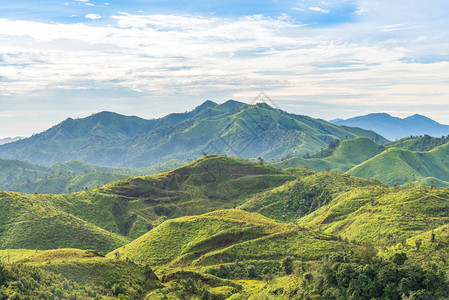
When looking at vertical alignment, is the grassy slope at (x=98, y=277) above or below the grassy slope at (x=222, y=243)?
above

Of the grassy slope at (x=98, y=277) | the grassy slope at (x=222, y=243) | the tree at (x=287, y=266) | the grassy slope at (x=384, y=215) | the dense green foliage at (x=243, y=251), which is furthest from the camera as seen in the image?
the grassy slope at (x=384, y=215)

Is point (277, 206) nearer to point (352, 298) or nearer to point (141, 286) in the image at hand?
point (141, 286)

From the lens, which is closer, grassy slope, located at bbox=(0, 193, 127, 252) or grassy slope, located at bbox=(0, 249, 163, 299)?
grassy slope, located at bbox=(0, 249, 163, 299)

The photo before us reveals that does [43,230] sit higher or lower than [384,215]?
lower

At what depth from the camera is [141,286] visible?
77625mm

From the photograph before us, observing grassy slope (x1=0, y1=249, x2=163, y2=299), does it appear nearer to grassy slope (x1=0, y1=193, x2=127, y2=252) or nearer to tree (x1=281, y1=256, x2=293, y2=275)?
tree (x1=281, y1=256, x2=293, y2=275)

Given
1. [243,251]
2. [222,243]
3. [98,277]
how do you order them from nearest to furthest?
1. [98,277]
2. [243,251]
3. [222,243]

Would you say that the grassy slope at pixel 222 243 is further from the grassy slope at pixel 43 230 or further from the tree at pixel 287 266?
the grassy slope at pixel 43 230

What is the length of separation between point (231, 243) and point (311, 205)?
91.8 meters

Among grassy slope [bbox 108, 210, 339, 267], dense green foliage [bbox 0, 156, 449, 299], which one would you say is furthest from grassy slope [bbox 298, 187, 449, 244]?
grassy slope [bbox 108, 210, 339, 267]

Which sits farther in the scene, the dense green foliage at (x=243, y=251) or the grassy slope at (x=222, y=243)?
the grassy slope at (x=222, y=243)

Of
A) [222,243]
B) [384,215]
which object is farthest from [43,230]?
[384,215]

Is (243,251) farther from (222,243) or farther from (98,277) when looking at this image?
(98,277)

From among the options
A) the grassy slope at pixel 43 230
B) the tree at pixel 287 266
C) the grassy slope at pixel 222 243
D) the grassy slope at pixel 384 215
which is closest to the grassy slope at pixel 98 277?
the grassy slope at pixel 222 243
